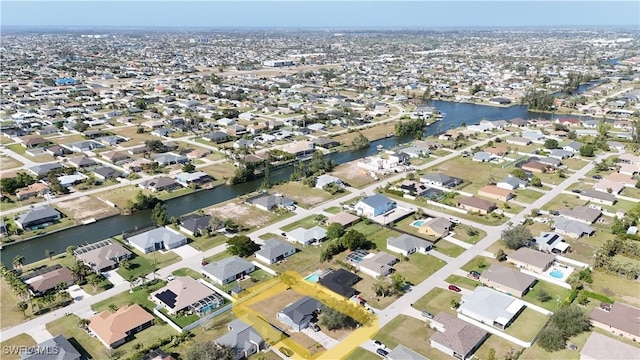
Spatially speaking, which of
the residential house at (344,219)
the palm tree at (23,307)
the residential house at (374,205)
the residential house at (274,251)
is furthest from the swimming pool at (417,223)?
the palm tree at (23,307)

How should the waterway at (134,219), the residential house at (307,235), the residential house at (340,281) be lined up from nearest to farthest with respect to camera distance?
the residential house at (340,281) < the residential house at (307,235) < the waterway at (134,219)

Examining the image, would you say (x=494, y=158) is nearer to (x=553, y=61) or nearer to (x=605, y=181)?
(x=605, y=181)

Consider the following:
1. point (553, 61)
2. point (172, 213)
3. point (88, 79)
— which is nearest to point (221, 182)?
point (172, 213)

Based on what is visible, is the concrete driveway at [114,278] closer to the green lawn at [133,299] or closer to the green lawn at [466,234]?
the green lawn at [133,299]

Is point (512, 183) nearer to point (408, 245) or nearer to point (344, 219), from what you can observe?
point (408, 245)

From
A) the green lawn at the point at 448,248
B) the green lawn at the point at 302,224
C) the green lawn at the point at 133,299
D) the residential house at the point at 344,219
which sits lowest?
the green lawn at the point at 133,299

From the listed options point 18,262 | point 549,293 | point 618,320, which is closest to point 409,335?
Answer: point 549,293

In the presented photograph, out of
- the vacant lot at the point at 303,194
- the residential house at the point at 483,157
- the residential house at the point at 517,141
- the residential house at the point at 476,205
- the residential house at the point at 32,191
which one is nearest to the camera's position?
the residential house at the point at 476,205

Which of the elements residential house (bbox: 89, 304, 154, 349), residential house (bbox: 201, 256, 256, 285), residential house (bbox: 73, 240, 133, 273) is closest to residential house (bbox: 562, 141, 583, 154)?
residential house (bbox: 201, 256, 256, 285)
